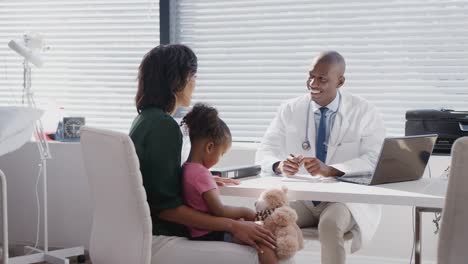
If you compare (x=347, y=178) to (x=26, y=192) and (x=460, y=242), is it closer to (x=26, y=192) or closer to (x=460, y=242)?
(x=460, y=242)

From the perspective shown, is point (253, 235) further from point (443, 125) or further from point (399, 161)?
point (443, 125)

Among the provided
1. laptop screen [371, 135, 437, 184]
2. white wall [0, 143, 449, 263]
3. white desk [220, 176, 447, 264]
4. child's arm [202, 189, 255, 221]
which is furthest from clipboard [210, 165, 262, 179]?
white wall [0, 143, 449, 263]

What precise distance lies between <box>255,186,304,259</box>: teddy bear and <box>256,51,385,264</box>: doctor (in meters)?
0.65

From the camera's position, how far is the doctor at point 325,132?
10.1 ft

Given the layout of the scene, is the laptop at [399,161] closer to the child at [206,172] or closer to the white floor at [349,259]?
the child at [206,172]

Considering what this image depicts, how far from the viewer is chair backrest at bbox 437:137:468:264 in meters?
1.77

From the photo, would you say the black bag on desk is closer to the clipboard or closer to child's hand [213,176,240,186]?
the clipboard

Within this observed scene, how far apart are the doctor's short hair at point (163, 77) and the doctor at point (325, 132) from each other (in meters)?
0.78

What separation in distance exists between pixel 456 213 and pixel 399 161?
78 centimetres

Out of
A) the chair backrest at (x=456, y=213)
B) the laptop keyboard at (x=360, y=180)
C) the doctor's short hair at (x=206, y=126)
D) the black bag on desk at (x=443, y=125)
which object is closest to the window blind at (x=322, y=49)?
the black bag on desk at (x=443, y=125)

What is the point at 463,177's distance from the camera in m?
1.79

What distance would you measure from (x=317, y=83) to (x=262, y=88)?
1018mm

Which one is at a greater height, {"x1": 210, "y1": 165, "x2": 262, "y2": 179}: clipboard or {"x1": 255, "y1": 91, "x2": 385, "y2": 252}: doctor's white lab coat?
{"x1": 255, "y1": 91, "x2": 385, "y2": 252}: doctor's white lab coat

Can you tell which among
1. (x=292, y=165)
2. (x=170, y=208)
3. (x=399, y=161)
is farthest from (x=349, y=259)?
(x=170, y=208)
